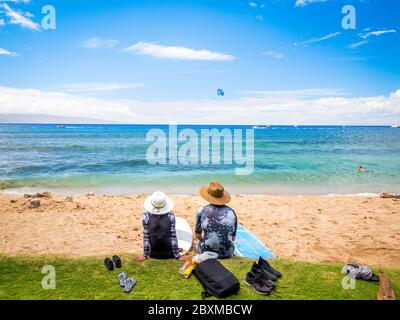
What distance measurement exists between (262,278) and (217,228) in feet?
4.06

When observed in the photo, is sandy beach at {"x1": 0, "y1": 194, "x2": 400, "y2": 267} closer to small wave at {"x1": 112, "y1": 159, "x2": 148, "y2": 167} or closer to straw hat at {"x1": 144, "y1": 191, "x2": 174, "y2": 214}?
straw hat at {"x1": 144, "y1": 191, "x2": 174, "y2": 214}

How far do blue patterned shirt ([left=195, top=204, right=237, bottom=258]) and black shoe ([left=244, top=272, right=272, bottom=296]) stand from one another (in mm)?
997

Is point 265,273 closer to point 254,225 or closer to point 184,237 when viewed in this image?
point 184,237

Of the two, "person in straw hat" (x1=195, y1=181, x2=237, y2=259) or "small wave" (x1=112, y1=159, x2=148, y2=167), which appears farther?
"small wave" (x1=112, y1=159, x2=148, y2=167)

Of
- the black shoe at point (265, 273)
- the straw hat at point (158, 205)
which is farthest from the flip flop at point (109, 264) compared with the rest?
the black shoe at point (265, 273)

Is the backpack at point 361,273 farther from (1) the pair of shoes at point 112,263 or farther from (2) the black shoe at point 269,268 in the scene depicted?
(1) the pair of shoes at point 112,263

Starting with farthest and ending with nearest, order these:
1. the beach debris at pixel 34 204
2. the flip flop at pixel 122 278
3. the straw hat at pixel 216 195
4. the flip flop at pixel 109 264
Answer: the beach debris at pixel 34 204 → the straw hat at pixel 216 195 → the flip flop at pixel 109 264 → the flip flop at pixel 122 278

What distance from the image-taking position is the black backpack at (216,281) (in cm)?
445

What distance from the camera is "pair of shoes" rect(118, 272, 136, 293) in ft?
15.1

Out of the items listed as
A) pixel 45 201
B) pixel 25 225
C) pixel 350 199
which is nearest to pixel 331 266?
pixel 25 225

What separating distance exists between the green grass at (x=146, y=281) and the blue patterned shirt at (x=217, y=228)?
13.5 inches

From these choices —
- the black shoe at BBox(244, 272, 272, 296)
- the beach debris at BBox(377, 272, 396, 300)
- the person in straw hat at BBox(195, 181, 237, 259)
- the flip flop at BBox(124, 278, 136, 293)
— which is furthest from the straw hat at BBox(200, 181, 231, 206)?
the beach debris at BBox(377, 272, 396, 300)

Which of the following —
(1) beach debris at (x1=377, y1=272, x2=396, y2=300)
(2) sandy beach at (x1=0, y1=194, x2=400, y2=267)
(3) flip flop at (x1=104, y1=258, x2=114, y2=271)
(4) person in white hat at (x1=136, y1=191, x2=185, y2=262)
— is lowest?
(2) sandy beach at (x1=0, y1=194, x2=400, y2=267)
